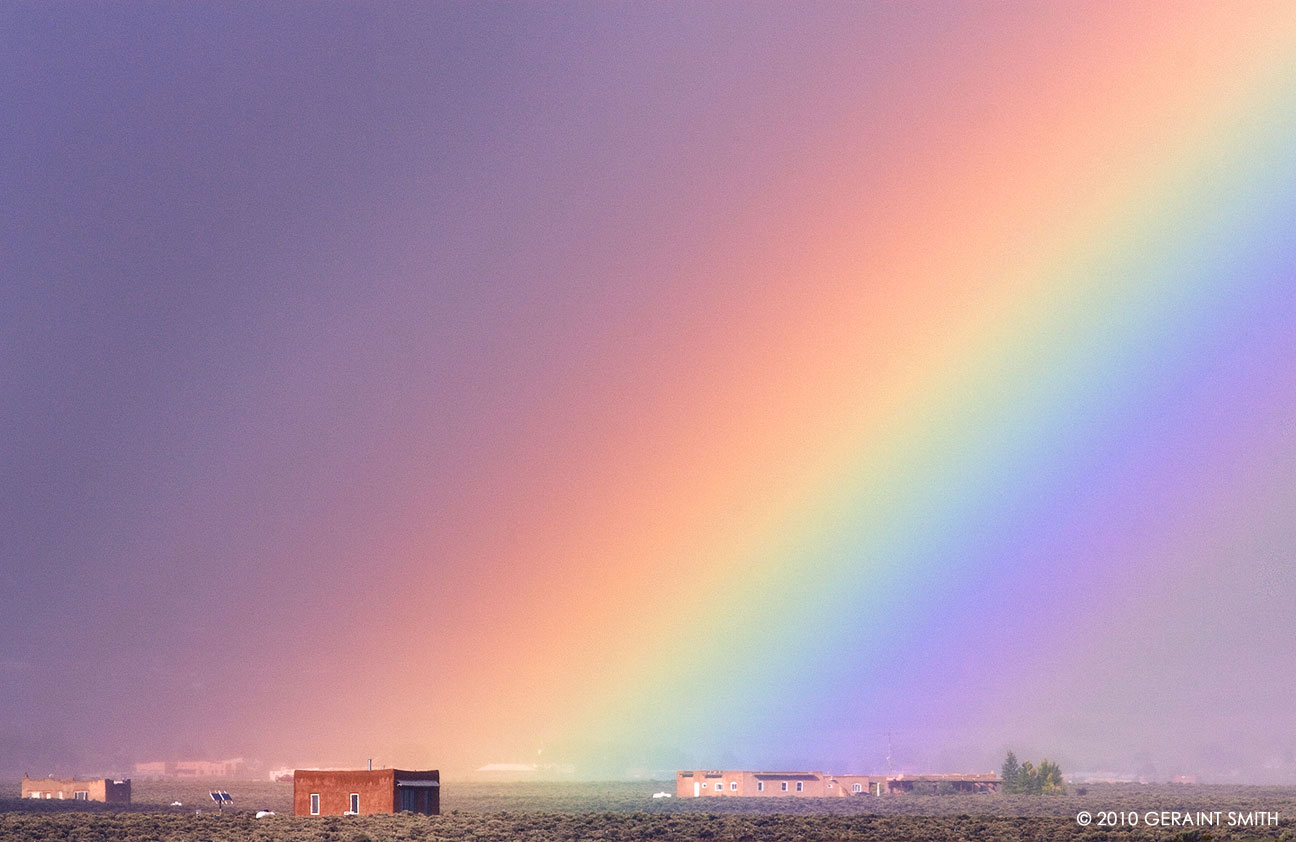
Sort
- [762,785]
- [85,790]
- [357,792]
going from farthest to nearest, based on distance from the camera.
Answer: [762,785], [85,790], [357,792]

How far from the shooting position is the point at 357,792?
81.7 m

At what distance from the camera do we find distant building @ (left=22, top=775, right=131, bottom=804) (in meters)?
136

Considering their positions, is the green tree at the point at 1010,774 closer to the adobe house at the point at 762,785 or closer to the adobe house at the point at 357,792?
the adobe house at the point at 762,785

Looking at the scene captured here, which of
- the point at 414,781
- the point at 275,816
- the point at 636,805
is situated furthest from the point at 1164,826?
the point at 636,805

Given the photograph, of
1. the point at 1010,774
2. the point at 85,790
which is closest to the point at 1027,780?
the point at 1010,774

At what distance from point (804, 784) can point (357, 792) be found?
313 ft

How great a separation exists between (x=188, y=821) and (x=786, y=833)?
40087mm

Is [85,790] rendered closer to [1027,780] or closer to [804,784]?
[804,784]

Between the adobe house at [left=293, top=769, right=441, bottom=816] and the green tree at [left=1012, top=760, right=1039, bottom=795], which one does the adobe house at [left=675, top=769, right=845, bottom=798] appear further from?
the adobe house at [left=293, top=769, right=441, bottom=816]

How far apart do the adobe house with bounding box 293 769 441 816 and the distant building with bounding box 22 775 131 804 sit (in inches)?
2461

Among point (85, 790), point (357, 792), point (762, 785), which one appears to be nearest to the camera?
point (357, 792)

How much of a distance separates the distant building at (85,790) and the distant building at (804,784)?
A: 69.1 meters

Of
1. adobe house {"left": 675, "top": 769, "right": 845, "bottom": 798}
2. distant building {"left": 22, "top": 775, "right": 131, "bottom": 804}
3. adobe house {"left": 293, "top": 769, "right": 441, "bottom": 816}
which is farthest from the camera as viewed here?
adobe house {"left": 675, "top": 769, "right": 845, "bottom": 798}

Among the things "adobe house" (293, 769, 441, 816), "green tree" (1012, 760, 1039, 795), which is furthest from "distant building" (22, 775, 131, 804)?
"green tree" (1012, 760, 1039, 795)
